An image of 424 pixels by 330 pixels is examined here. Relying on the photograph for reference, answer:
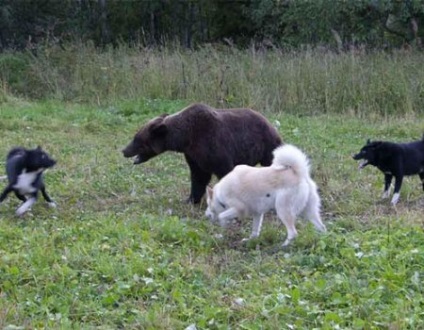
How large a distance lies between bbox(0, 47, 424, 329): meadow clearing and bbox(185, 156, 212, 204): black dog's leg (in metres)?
0.17

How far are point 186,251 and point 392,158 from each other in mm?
3095

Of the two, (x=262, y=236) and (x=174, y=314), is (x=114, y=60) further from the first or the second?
(x=174, y=314)

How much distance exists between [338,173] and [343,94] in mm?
5588

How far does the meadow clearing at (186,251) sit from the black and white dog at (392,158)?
275 millimetres

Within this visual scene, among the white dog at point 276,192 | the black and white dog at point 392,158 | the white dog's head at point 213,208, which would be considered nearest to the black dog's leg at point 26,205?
the white dog's head at point 213,208

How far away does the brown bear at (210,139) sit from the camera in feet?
26.9

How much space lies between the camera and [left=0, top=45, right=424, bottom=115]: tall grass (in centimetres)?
1453

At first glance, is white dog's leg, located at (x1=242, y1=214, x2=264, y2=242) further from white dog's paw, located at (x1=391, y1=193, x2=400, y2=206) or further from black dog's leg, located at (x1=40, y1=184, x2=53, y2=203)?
black dog's leg, located at (x1=40, y1=184, x2=53, y2=203)

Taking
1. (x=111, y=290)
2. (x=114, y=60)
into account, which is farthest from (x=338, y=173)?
(x=114, y=60)

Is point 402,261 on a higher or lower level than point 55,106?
higher

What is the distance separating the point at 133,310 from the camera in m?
4.91

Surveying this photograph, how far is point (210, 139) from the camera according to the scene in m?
8.20

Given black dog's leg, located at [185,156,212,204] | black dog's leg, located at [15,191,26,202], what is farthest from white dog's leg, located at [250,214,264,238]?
black dog's leg, located at [15,191,26,202]

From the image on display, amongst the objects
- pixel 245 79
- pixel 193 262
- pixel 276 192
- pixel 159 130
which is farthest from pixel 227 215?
pixel 245 79
